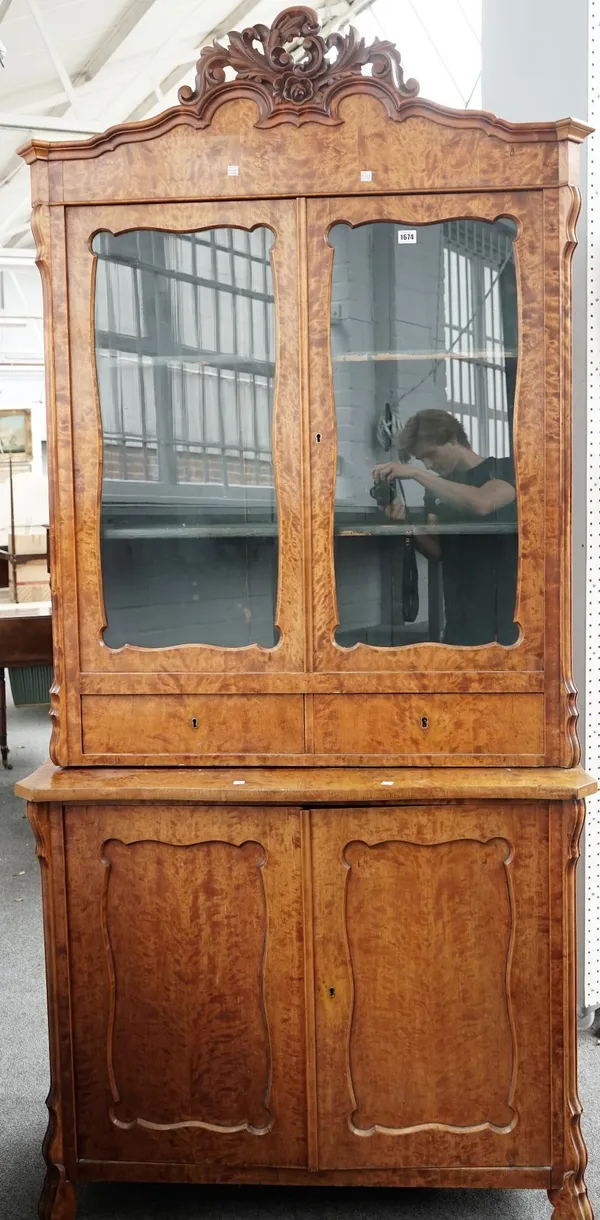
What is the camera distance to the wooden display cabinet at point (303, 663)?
190 centimetres

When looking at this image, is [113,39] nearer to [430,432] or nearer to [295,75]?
[295,75]

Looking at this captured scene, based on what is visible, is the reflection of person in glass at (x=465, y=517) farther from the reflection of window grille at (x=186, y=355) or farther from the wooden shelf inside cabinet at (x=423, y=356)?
the reflection of window grille at (x=186, y=355)

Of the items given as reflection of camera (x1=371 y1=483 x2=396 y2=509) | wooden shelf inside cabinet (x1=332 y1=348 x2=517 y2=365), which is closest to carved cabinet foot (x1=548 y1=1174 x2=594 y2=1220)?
reflection of camera (x1=371 y1=483 x2=396 y2=509)

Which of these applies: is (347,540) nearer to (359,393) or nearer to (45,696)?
(359,393)

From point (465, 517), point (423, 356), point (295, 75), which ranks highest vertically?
point (295, 75)

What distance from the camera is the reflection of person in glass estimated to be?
76.9 inches

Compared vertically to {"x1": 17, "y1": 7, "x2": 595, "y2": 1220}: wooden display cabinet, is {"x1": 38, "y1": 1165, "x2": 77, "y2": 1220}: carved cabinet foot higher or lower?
lower

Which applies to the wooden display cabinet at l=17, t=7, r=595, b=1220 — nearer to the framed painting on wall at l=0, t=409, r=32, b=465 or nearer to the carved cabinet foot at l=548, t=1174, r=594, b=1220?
the carved cabinet foot at l=548, t=1174, r=594, b=1220

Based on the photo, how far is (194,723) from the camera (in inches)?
79.0

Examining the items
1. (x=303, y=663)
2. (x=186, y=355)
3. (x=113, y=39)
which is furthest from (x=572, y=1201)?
(x=113, y=39)

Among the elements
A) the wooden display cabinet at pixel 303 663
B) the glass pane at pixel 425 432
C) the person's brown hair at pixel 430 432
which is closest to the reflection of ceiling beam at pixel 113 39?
the wooden display cabinet at pixel 303 663

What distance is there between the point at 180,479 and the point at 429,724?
0.69 metres

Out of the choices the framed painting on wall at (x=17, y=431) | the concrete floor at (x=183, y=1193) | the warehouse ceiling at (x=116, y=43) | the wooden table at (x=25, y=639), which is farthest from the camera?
the framed painting on wall at (x=17, y=431)

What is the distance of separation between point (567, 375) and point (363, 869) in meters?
1.02
